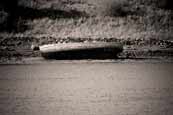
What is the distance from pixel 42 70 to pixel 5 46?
5.01 m

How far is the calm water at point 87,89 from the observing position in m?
5.57

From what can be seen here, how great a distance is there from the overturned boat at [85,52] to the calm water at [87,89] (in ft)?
3.49

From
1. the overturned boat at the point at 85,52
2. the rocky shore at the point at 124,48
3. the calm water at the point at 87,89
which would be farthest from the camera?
the rocky shore at the point at 124,48

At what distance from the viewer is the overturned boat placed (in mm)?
11211

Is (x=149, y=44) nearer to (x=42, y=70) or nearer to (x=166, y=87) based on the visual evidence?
(x=42, y=70)

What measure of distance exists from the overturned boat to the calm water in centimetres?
106

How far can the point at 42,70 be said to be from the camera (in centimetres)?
915

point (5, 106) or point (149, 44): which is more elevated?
point (5, 106)

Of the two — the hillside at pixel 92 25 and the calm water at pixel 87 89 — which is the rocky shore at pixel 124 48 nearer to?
the hillside at pixel 92 25

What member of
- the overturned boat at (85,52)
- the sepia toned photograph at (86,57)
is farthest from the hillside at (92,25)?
the overturned boat at (85,52)

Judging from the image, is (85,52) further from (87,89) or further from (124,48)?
(87,89)

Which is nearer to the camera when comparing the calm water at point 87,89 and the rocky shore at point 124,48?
the calm water at point 87,89

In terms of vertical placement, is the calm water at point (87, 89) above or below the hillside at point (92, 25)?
above

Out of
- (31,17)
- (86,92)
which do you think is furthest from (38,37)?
(86,92)
